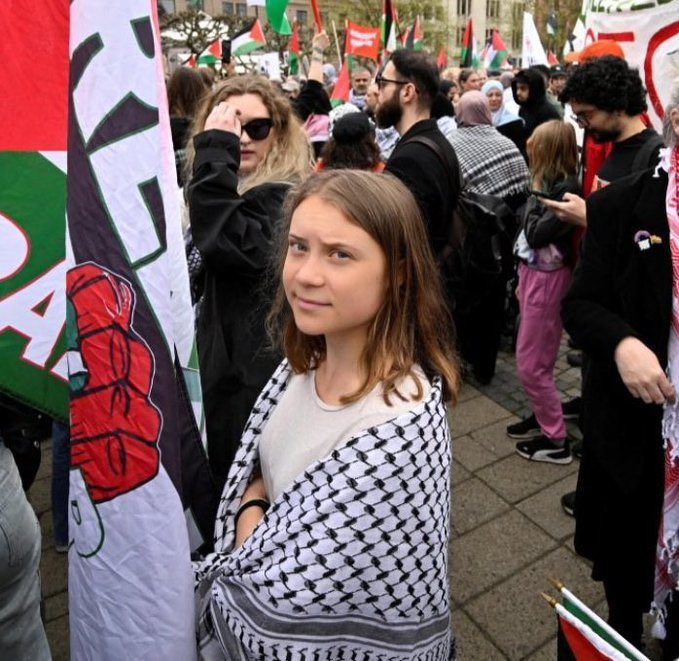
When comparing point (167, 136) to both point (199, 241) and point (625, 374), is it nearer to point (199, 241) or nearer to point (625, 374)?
point (199, 241)

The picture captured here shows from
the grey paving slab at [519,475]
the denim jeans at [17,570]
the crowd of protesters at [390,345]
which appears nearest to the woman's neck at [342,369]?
the crowd of protesters at [390,345]

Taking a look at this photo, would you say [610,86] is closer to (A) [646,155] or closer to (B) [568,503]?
(A) [646,155]

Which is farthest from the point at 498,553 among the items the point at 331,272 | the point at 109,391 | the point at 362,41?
the point at 362,41

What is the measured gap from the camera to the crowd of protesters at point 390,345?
121 centimetres

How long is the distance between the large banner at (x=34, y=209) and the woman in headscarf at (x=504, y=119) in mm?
5109

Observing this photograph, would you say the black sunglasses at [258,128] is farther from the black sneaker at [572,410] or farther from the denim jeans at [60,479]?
the black sneaker at [572,410]

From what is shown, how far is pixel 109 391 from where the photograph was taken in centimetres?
124

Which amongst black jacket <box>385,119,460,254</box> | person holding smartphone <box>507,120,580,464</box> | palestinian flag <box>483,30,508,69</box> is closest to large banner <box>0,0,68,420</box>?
black jacket <box>385,119,460,254</box>

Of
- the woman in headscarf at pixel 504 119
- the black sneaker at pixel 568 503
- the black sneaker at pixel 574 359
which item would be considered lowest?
the black sneaker at pixel 574 359

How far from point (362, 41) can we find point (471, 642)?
407 inches

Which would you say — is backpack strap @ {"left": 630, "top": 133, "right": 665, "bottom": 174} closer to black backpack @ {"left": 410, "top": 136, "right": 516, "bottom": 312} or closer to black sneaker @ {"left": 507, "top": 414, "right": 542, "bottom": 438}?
black backpack @ {"left": 410, "top": 136, "right": 516, "bottom": 312}

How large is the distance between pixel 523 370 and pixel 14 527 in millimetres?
2772

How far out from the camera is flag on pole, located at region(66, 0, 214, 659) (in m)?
1.22

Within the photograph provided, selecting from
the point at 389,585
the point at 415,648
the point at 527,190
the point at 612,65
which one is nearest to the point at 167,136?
the point at 389,585
